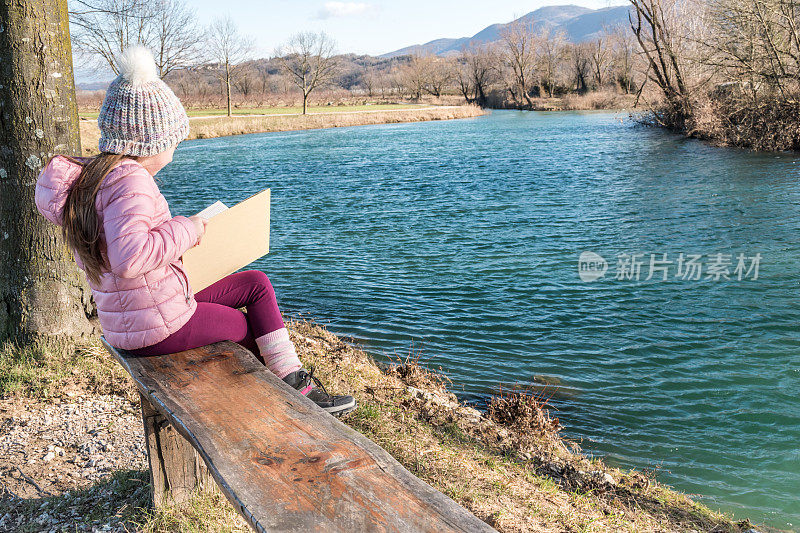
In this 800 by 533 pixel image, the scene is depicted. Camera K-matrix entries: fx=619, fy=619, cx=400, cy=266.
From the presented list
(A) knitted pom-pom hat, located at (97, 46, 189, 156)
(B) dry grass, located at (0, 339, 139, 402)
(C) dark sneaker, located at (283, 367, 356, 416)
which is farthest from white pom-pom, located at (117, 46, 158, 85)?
(B) dry grass, located at (0, 339, 139, 402)

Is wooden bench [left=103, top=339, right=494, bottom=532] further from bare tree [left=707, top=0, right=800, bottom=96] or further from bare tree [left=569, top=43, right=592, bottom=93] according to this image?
bare tree [left=569, top=43, right=592, bottom=93]

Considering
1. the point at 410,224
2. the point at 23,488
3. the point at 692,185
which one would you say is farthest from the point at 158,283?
the point at 692,185

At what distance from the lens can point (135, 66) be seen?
2.60 m

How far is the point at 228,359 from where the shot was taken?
110 inches

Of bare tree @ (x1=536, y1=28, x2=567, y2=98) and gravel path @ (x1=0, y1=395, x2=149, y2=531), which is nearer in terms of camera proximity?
gravel path @ (x1=0, y1=395, x2=149, y2=531)

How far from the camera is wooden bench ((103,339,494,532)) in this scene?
67.9 inches

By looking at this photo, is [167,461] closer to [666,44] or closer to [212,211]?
[212,211]

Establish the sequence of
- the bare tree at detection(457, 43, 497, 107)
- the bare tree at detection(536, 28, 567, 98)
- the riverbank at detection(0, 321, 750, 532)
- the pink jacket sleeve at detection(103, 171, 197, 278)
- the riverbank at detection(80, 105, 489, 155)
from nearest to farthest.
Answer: the pink jacket sleeve at detection(103, 171, 197, 278)
the riverbank at detection(0, 321, 750, 532)
the riverbank at detection(80, 105, 489, 155)
the bare tree at detection(536, 28, 567, 98)
the bare tree at detection(457, 43, 497, 107)

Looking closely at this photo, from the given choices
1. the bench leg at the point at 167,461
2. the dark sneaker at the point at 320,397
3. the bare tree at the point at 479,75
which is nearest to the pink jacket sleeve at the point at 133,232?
the bench leg at the point at 167,461

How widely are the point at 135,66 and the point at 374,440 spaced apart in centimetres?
244

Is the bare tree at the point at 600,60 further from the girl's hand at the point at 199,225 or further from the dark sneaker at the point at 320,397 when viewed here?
the girl's hand at the point at 199,225

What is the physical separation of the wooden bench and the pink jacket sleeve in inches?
18.9

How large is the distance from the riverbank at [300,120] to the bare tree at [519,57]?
45.0 feet

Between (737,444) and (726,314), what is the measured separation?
3.06 meters
